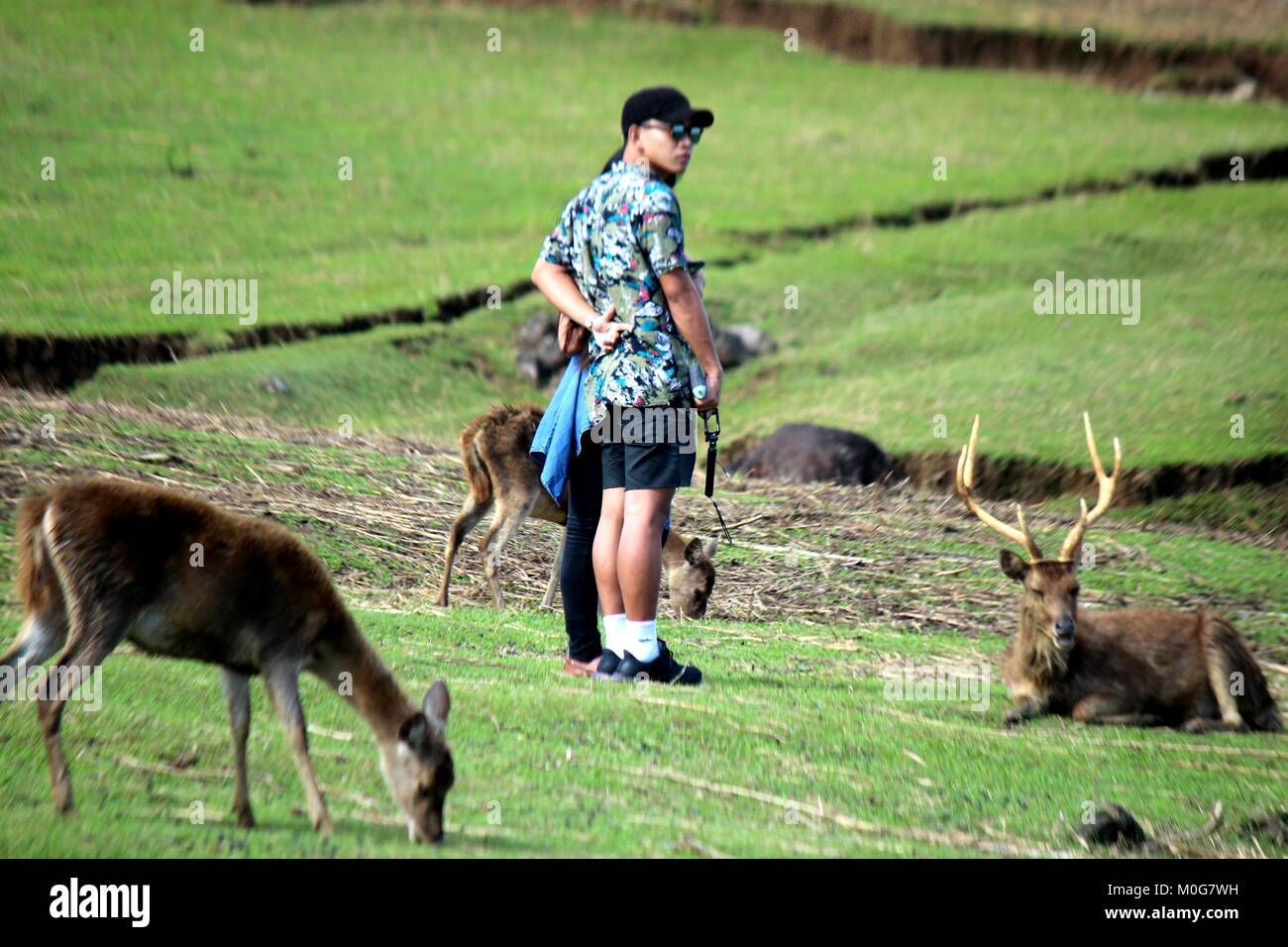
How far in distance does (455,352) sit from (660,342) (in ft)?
33.0

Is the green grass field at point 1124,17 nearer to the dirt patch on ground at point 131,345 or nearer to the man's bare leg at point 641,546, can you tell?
the dirt patch on ground at point 131,345

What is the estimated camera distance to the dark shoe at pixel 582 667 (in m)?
7.34

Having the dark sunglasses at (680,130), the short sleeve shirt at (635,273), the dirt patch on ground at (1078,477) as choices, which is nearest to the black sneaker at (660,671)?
the short sleeve shirt at (635,273)

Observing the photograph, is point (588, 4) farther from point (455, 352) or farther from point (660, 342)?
point (660, 342)

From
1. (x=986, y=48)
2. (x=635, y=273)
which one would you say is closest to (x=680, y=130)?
(x=635, y=273)

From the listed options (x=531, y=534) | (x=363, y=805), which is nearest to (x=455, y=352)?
(x=531, y=534)

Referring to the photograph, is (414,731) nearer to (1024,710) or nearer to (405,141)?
(1024,710)

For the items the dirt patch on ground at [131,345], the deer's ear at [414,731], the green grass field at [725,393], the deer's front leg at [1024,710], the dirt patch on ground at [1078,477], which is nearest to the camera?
the deer's ear at [414,731]

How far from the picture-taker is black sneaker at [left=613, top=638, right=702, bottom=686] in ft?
23.7

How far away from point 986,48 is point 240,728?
27.5m

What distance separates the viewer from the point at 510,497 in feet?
33.7

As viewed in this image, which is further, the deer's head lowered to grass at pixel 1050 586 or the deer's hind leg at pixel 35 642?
the deer's head lowered to grass at pixel 1050 586

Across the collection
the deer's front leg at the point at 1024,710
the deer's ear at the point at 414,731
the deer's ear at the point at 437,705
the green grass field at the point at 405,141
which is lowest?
the deer's front leg at the point at 1024,710

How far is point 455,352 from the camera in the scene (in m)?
16.8
